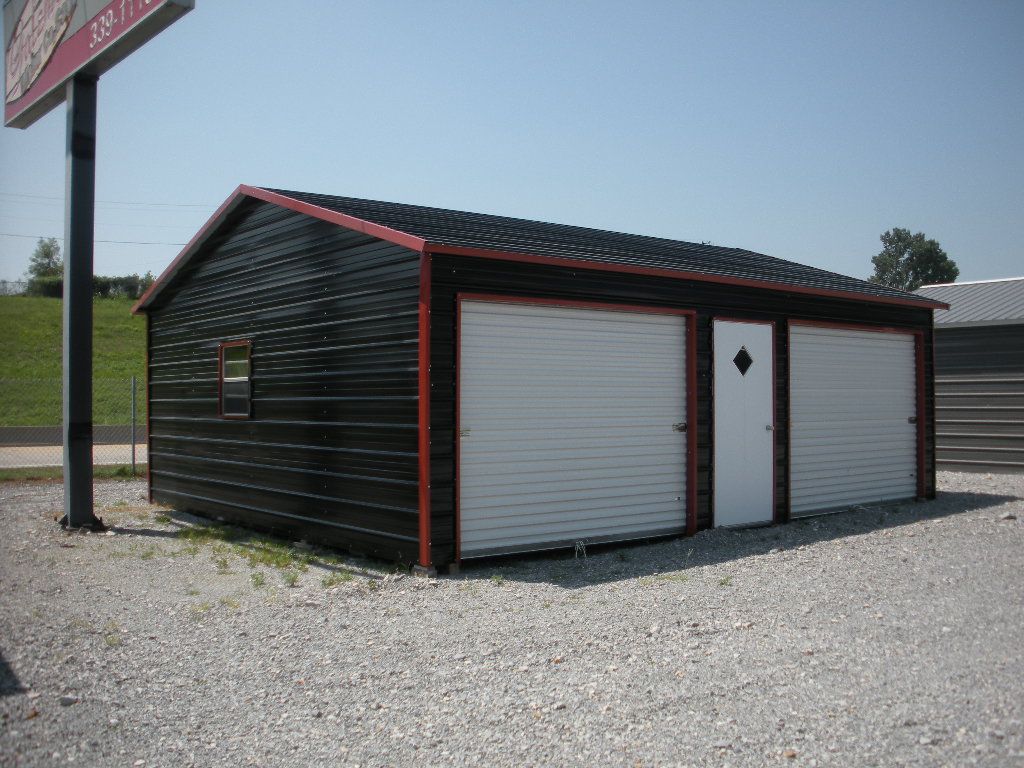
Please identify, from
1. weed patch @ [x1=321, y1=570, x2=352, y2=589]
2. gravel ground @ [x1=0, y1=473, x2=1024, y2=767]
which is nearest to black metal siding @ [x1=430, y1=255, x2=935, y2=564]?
weed patch @ [x1=321, y1=570, x2=352, y2=589]

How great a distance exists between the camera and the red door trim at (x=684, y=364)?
7312 mm

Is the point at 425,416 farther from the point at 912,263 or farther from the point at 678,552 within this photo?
the point at 912,263

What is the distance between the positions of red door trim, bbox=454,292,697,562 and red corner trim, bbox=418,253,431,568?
27 centimetres

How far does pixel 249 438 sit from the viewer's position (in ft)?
32.5

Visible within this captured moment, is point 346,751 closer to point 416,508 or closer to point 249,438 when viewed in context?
point 416,508

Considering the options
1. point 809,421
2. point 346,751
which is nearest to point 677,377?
point 809,421

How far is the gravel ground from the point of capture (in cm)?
372

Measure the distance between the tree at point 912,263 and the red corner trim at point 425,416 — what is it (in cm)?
6678

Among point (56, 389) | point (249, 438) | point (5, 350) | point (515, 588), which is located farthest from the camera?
point (5, 350)

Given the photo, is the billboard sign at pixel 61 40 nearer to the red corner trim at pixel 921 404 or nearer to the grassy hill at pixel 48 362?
the red corner trim at pixel 921 404

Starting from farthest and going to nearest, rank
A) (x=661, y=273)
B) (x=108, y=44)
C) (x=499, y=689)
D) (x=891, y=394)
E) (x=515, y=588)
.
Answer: (x=891, y=394) < (x=108, y=44) < (x=661, y=273) < (x=515, y=588) < (x=499, y=689)

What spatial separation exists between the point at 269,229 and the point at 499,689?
21.4ft

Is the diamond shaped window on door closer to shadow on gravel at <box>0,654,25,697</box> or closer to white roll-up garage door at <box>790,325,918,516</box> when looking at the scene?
white roll-up garage door at <box>790,325,918,516</box>

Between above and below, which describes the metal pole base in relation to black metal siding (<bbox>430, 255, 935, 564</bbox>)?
below
